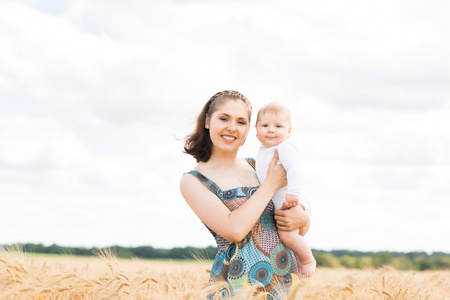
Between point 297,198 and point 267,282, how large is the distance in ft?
2.43

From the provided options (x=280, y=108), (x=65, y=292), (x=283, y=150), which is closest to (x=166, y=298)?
(x=65, y=292)

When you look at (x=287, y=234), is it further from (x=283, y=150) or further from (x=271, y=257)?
(x=283, y=150)

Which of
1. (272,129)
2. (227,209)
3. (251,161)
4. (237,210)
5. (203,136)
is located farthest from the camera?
(251,161)

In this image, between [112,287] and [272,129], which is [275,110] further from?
[112,287]

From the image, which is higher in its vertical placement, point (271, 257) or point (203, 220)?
point (203, 220)

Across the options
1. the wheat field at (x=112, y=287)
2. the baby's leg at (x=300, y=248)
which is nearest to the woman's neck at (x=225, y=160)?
the baby's leg at (x=300, y=248)

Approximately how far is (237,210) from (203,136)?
100 centimetres

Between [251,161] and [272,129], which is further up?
[272,129]

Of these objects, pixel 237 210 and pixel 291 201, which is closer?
pixel 237 210

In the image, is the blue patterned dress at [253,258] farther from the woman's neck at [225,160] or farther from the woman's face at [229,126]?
the woman's face at [229,126]

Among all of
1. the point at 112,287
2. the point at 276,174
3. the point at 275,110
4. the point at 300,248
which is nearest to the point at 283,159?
the point at 276,174

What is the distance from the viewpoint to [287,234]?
4.27 metres

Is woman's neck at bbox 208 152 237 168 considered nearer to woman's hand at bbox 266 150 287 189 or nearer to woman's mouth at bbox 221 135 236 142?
woman's mouth at bbox 221 135 236 142

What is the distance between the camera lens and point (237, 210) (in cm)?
401
